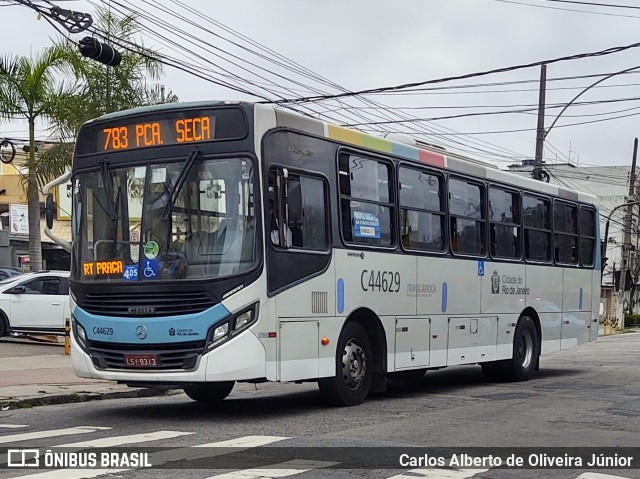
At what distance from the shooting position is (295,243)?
36.6ft

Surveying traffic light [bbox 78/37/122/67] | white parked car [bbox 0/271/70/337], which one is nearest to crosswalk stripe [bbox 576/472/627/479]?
traffic light [bbox 78/37/122/67]

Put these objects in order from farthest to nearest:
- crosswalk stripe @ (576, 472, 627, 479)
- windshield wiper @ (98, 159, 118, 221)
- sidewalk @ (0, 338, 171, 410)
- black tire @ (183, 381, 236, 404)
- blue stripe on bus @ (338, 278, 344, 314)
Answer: sidewalk @ (0, 338, 171, 410) → black tire @ (183, 381, 236, 404) → blue stripe on bus @ (338, 278, 344, 314) → windshield wiper @ (98, 159, 118, 221) → crosswalk stripe @ (576, 472, 627, 479)

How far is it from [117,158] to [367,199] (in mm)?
3300

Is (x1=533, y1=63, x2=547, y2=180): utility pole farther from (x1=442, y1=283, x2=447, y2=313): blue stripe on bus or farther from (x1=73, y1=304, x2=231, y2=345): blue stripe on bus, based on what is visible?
(x1=73, y1=304, x2=231, y2=345): blue stripe on bus

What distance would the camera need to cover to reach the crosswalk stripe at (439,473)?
300 inches

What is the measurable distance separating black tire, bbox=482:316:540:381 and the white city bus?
291cm

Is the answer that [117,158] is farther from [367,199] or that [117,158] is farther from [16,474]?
[16,474]

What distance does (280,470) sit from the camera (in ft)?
25.1

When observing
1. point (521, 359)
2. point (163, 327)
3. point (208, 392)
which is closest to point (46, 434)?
point (163, 327)

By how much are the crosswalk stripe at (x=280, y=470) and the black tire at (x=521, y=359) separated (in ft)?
29.9

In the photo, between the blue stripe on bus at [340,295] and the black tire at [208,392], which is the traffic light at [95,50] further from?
the blue stripe on bus at [340,295]

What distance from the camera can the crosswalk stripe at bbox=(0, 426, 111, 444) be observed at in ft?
30.2

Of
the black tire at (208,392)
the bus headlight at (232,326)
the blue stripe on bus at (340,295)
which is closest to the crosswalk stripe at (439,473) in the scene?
the bus headlight at (232,326)

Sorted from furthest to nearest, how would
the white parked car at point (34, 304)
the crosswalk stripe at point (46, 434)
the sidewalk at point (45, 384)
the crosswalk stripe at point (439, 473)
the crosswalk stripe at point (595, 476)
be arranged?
the white parked car at point (34, 304), the sidewalk at point (45, 384), the crosswalk stripe at point (46, 434), the crosswalk stripe at point (595, 476), the crosswalk stripe at point (439, 473)
